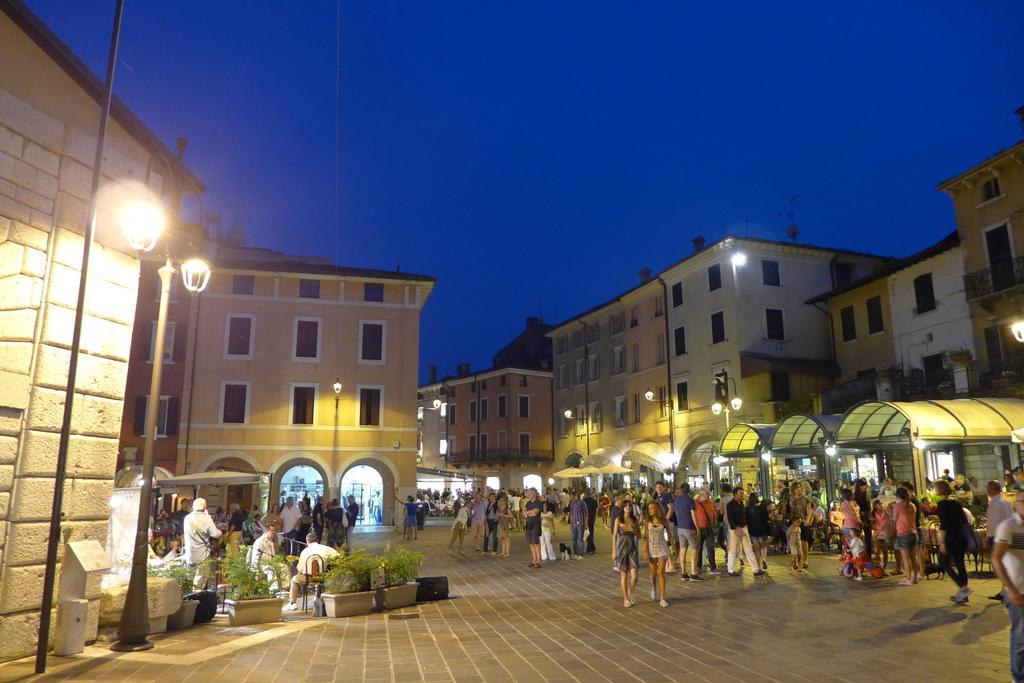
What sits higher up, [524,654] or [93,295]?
[93,295]

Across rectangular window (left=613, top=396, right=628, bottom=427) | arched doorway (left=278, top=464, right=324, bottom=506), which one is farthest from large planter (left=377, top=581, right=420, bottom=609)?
rectangular window (left=613, top=396, right=628, bottom=427)

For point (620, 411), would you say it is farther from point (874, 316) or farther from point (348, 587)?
point (348, 587)

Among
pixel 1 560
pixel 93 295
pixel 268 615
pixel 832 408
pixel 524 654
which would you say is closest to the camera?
pixel 1 560

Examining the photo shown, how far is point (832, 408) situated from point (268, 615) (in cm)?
2320

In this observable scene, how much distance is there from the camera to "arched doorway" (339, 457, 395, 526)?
3014 cm

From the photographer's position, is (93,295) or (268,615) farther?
(268,615)

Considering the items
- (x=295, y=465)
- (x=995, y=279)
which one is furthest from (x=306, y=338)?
(x=995, y=279)

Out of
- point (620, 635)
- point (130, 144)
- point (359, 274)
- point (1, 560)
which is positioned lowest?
point (620, 635)

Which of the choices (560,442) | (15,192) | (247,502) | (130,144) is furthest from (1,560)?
(560,442)

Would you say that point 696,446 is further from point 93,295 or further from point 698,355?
point 93,295

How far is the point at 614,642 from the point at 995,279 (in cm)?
2031

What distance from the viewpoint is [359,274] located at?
3144cm

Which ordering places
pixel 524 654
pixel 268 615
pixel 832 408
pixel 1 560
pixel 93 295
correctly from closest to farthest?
pixel 1 560 < pixel 524 654 < pixel 93 295 < pixel 268 615 < pixel 832 408

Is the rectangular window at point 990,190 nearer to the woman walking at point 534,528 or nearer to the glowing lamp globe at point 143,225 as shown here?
the woman walking at point 534,528
